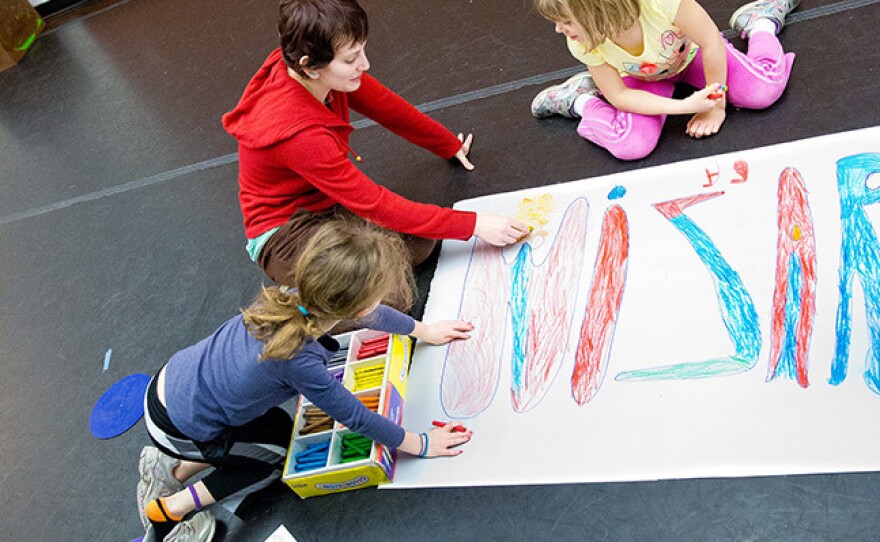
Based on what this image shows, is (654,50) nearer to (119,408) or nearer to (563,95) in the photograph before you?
(563,95)

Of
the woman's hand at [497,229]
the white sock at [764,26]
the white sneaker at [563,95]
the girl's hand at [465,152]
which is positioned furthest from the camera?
the girl's hand at [465,152]

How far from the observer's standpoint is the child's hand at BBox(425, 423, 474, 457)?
59.9 inches

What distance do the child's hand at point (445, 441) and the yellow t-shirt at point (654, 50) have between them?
880 millimetres

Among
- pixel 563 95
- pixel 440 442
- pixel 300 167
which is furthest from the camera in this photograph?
pixel 563 95

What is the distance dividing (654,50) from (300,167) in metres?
0.83

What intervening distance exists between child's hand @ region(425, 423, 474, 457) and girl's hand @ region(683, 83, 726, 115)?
0.89 meters

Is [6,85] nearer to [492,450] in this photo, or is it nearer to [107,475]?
[107,475]

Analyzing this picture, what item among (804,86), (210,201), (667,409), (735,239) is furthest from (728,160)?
(210,201)

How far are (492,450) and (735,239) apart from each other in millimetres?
641

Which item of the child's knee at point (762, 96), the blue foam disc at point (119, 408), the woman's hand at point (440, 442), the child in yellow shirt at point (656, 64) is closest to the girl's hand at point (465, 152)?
the child in yellow shirt at point (656, 64)

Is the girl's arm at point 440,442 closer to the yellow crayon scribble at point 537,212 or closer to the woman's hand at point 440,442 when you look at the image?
the woman's hand at point 440,442

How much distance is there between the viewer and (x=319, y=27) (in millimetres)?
1445

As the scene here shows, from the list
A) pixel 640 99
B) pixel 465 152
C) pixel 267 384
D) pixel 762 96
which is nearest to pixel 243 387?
pixel 267 384

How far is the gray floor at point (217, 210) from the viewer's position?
1397 mm
